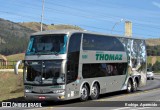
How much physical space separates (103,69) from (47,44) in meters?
4.61

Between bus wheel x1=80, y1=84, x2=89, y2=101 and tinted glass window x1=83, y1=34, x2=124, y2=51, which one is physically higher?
tinted glass window x1=83, y1=34, x2=124, y2=51

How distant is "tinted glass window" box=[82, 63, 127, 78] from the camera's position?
22.3m

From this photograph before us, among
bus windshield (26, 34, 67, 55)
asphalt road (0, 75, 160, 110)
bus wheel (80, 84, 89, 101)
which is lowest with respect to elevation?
asphalt road (0, 75, 160, 110)

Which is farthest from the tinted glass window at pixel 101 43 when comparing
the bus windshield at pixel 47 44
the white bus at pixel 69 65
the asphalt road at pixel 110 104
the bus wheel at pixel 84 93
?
the asphalt road at pixel 110 104

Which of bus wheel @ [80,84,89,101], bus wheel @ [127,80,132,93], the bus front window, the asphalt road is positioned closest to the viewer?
the asphalt road

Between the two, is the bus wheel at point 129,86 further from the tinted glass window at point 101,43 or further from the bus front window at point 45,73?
the bus front window at point 45,73

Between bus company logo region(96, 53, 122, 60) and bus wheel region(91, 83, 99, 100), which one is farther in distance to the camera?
bus company logo region(96, 53, 122, 60)

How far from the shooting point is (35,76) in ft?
67.0

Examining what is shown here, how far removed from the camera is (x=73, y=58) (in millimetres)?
20844

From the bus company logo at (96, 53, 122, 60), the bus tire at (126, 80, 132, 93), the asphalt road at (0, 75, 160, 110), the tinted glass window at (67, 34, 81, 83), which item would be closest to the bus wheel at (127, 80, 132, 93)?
the bus tire at (126, 80, 132, 93)

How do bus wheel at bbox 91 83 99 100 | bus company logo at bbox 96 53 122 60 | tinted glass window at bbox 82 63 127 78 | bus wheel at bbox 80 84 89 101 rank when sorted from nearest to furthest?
bus wheel at bbox 80 84 89 101
tinted glass window at bbox 82 63 127 78
bus wheel at bbox 91 83 99 100
bus company logo at bbox 96 53 122 60

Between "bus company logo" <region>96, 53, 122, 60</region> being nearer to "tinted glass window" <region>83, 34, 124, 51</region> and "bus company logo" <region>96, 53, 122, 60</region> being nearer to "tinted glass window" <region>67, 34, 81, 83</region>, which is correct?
"tinted glass window" <region>83, 34, 124, 51</region>

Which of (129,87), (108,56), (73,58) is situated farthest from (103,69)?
(129,87)

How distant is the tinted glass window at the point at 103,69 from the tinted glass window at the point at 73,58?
0.99 meters
